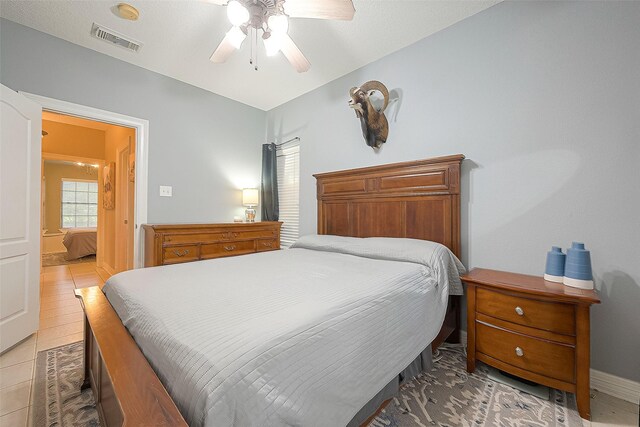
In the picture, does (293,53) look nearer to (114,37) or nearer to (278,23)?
(278,23)

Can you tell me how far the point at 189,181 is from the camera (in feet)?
11.1

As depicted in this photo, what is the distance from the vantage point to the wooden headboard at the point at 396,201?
2168 mm

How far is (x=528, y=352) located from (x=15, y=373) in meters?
3.28

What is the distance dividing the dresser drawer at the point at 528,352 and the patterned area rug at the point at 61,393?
2.26 meters

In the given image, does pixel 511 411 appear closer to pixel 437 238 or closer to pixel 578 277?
pixel 578 277

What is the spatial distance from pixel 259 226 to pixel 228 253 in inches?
21.3

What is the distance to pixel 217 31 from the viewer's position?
7.68 ft

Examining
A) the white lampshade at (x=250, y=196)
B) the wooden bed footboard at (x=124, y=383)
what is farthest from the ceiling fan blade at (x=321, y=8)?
the white lampshade at (x=250, y=196)

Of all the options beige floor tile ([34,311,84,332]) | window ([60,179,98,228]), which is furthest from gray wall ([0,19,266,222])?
window ([60,179,98,228])

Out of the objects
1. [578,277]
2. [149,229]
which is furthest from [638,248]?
[149,229]

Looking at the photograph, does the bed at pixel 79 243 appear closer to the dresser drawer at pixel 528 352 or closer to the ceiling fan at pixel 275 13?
the ceiling fan at pixel 275 13

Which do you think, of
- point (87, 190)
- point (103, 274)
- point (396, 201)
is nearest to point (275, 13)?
point (396, 201)

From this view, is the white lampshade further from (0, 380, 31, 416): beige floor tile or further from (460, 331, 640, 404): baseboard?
(460, 331, 640, 404): baseboard

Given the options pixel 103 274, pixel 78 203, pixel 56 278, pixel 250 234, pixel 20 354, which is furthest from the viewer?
pixel 78 203
